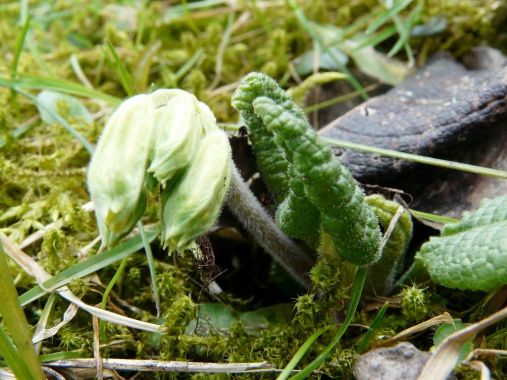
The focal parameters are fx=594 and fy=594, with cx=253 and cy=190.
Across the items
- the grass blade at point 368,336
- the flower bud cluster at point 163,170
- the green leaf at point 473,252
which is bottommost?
the grass blade at point 368,336

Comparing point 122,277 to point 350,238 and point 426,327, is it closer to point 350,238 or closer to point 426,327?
point 350,238

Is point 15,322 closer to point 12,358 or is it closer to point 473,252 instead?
point 12,358

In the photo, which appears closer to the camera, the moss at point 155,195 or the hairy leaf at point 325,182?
the hairy leaf at point 325,182

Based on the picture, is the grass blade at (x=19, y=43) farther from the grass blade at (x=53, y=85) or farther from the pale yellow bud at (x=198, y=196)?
the pale yellow bud at (x=198, y=196)

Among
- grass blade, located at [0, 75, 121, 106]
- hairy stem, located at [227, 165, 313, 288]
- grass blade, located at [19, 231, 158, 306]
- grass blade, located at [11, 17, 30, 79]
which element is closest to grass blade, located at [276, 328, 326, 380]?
hairy stem, located at [227, 165, 313, 288]

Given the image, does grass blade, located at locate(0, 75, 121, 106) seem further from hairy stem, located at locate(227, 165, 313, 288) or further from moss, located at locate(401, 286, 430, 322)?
moss, located at locate(401, 286, 430, 322)

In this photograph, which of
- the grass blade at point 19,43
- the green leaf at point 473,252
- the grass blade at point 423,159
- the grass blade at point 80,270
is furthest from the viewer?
the grass blade at point 19,43

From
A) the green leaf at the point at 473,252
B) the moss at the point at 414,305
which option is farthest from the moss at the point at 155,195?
the green leaf at the point at 473,252
